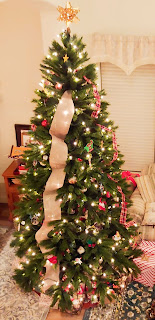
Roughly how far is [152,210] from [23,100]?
7.34 feet

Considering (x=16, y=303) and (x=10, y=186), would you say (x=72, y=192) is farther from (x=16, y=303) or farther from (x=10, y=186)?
(x=10, y=186)

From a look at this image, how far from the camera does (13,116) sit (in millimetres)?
5105

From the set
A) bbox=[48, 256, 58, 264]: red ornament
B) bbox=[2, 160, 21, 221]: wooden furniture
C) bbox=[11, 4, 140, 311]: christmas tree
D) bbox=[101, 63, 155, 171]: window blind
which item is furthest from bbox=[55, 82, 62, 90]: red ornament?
bbox=[2, 160, 21, 221]: wooden furniture

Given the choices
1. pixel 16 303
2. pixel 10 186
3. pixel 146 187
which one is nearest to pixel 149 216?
pixel 146 187

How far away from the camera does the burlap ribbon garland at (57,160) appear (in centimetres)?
286

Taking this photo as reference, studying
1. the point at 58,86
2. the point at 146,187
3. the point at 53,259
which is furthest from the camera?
the point at 146,187

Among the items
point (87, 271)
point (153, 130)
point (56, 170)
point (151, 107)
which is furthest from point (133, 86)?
point (87, 271)

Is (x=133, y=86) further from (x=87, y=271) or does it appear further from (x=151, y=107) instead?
(x=87, y=271)

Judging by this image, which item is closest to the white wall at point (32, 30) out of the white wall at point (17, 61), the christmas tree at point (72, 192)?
the white wall at point (17, 61)

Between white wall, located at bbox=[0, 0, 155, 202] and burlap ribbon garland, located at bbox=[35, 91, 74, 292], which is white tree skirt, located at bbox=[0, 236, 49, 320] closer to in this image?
burlap ribbon garland, located at bbox=[35, 91, 74, 292]

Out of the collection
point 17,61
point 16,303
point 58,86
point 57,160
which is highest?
point 17,61

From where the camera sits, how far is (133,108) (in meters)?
4.91

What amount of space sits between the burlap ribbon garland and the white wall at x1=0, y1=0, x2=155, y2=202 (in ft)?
5.71

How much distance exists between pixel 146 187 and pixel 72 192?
184 cm
